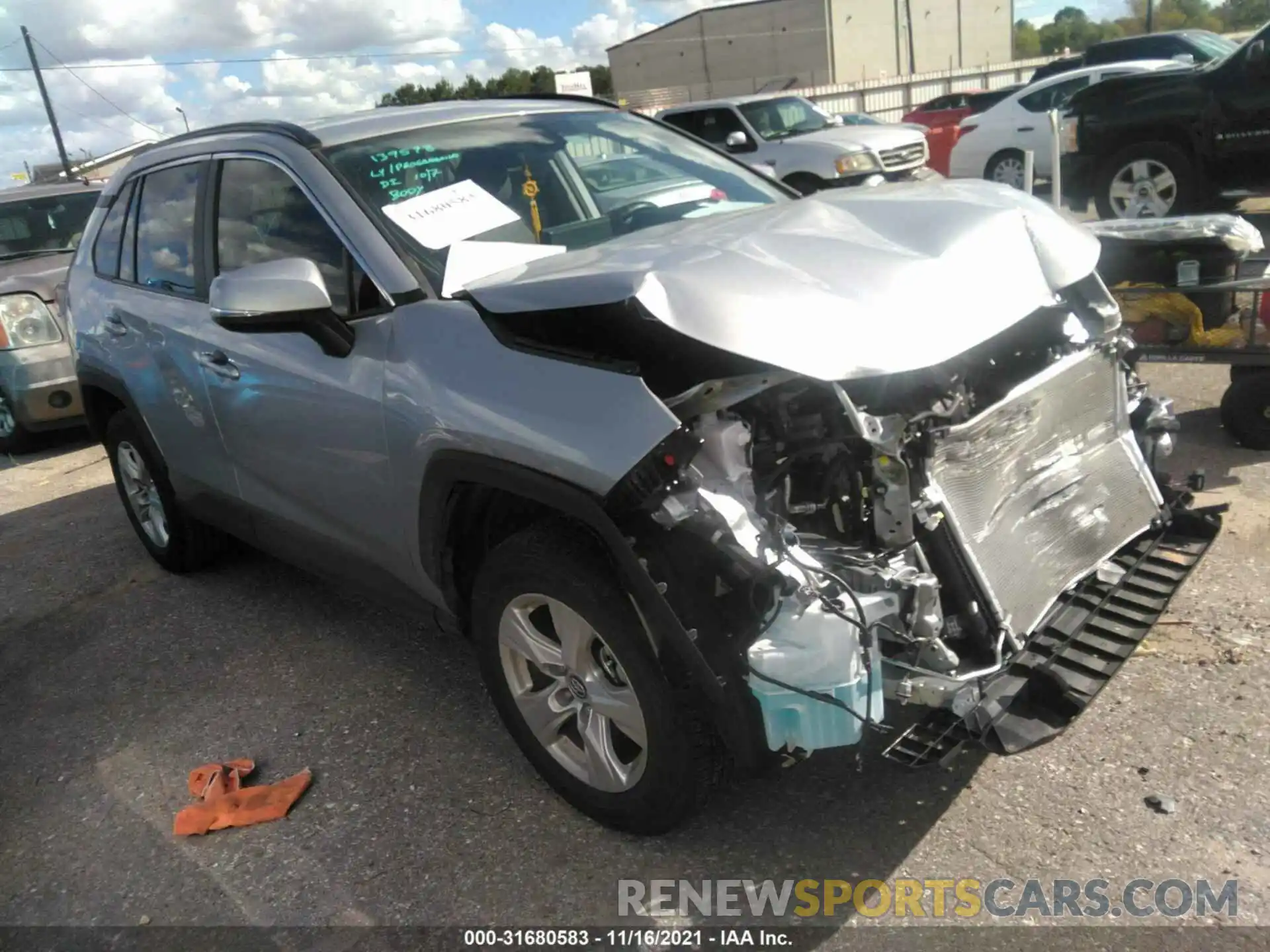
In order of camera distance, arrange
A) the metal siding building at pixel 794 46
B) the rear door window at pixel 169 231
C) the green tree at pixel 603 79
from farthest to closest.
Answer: the green tree at pixel 603 79 → the metal siding building at pixel 794 46 → the rear door window at pixel 169 231

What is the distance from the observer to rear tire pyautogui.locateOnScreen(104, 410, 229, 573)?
4.71 m

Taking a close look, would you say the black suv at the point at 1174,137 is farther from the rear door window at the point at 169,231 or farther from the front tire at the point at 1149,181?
the rear door window at the point at 169,231

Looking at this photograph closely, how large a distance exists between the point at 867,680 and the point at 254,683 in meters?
2.60

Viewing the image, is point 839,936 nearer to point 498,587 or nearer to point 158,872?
point 498,587

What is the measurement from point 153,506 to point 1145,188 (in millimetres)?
8772

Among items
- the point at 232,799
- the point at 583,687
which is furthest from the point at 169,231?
A: the point at 583,687

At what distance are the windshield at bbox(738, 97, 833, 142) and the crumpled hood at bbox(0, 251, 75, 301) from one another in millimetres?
9130

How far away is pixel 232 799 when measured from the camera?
3.26 metres

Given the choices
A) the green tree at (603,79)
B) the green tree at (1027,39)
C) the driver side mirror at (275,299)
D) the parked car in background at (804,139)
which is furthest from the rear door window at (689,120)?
the green tree at (1027,39)

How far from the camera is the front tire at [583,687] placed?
2500mm

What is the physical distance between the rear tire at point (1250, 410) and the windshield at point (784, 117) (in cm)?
1020

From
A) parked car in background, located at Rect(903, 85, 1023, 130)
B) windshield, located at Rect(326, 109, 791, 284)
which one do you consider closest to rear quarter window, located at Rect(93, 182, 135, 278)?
windshield, located at Rect(326, 109, 791, 284)

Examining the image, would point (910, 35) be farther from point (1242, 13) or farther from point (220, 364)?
point (220, 364)

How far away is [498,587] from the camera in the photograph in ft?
9.18
